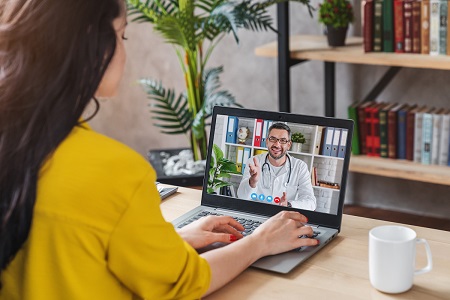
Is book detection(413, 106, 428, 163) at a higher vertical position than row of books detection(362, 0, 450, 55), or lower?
lower

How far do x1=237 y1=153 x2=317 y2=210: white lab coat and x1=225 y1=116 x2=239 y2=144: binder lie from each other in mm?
66

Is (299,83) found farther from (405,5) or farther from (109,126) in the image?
(109,126)

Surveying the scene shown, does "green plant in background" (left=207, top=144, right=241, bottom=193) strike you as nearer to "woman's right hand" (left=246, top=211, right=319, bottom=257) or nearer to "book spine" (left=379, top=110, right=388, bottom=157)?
"woman's right hand" (left=246, top=211, right=319, bottom=257)

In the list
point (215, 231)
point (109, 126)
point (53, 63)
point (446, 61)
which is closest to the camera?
point (53, 63)

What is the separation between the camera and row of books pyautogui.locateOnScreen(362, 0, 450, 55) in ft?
9.11

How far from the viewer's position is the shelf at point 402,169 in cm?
286

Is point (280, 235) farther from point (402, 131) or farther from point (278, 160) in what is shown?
point (402, 131)

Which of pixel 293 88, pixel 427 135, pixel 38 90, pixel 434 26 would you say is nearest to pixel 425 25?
pixel 434 26

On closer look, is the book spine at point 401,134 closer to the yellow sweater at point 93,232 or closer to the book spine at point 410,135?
the book spine at point 410,135

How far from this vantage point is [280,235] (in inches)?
57.1

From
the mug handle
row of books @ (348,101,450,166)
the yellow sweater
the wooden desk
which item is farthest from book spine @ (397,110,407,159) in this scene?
the yellow sweater

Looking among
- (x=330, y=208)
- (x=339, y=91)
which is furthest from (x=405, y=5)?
(x=330, y=208)

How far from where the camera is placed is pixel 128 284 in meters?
1.15

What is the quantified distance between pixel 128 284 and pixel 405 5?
2036 millimetres
